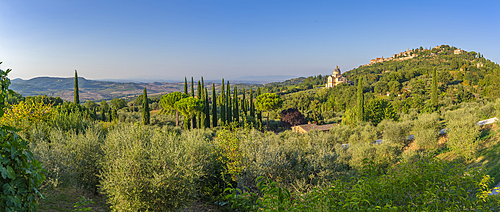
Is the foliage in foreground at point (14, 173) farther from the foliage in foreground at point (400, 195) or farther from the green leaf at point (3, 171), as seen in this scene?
the foliage in foreground at point (400, 195)

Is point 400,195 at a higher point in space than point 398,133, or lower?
higher

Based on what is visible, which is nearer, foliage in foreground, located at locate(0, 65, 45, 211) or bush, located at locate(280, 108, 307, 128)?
foliage in foreground, located at locate(0, 65, 45, 211)

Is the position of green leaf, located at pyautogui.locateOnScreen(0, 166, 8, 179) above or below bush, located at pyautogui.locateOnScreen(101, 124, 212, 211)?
above

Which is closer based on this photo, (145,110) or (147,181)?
(147,181)

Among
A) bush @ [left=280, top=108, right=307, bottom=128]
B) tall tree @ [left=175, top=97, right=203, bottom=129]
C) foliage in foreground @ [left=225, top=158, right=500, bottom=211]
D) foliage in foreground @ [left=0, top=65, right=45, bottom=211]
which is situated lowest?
bush @ [left=280, top=108, right=307, bottom=128]

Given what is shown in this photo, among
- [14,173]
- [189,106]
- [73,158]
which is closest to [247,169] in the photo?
[73,158]

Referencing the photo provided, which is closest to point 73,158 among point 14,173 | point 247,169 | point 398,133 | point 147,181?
point 147,181

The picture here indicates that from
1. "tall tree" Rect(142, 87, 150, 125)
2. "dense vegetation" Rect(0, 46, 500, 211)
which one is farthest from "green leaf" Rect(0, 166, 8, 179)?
"tall tree" Rect(142, 87, 150, 125)

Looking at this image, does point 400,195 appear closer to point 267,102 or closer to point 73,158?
point 73,158

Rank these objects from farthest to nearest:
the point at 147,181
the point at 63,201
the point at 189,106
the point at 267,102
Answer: the point at 267,102, the point at 189,106, the point at 63,201, the point at 147,181

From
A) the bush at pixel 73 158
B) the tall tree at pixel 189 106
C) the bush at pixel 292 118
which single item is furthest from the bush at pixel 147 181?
the bush at pixel 292 118

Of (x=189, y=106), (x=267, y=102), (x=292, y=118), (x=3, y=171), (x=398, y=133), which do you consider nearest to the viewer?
(x=3, y=171)

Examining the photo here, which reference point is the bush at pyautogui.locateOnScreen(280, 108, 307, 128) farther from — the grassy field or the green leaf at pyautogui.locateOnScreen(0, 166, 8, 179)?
the green leaf at pyautogui.locateOnScreen(0, 166, 8, 179)

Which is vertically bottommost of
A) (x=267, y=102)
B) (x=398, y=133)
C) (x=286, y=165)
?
(x=398, y=133)
